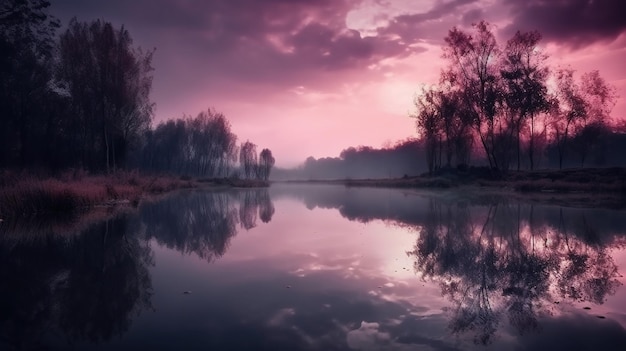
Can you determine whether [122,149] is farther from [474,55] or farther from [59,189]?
[474,55]

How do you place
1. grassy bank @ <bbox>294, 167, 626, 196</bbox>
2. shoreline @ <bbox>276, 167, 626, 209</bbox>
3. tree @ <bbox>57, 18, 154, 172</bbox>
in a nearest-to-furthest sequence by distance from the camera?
1. shoreline @ <bbox>276, 167, 626, 209</bbox>
2. grassy bank @ <bbox>294, 167, 626, 196</bbox>
3. tree @ <bbox>57, 18, 154, 172</bbox>

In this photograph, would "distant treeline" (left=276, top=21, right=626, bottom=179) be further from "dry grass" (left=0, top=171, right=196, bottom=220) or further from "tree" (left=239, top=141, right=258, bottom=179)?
"tree" (left=239, top=141, right=258, bottom=179)

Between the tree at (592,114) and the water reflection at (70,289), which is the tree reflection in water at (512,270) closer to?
the water reflection at (70,289)

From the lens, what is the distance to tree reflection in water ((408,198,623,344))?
352cm

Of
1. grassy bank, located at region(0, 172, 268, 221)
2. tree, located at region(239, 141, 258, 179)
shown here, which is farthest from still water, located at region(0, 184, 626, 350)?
tree, located at region(239, 141, 258, 179)

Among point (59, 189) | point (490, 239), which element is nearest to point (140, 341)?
point (490, 239)

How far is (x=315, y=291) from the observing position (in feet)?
13.8

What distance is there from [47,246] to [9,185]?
8.06m

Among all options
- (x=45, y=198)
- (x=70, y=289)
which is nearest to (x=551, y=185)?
(x=70, y=289)

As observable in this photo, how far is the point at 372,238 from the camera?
791cm

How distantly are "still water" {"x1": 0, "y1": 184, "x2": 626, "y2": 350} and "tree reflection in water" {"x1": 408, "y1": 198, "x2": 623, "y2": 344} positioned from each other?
1.0 inches

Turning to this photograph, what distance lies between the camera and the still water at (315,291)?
2.96 metres

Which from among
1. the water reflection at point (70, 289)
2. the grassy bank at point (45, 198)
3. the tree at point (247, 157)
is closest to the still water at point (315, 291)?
the water reflection at point (70, 289)

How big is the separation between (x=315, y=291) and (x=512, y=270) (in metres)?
2.96
